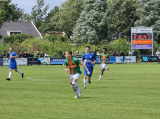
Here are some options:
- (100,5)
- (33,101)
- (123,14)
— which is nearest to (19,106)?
(33,101)

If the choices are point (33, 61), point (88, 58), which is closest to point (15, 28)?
point (33, 61)

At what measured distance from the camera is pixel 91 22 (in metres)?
71.8

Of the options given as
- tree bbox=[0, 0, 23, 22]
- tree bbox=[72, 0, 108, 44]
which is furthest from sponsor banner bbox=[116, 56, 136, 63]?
tree bbox=[0, 0, 23, 22]

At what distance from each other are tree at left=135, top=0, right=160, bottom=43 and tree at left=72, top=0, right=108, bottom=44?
793cm

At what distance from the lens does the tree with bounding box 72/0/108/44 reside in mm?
71812

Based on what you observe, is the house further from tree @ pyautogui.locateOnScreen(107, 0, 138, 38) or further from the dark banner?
the dark banner

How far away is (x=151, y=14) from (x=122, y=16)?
14794mm

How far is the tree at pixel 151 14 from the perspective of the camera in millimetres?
71025

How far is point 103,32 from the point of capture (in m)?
75.8

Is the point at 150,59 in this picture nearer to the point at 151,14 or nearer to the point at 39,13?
the point at 151,14

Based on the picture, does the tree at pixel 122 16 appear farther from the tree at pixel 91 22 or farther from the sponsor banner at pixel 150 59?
the sponsor banner at pixel 150 59

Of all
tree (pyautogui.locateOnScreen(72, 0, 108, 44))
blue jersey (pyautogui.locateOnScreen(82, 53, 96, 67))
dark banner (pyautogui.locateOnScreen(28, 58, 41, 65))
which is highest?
tree (pyautogui.locateOnScreen(72, 0, 108, 44))

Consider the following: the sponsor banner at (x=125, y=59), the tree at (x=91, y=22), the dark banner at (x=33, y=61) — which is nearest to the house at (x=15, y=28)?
the tree at (x=91, y=22)

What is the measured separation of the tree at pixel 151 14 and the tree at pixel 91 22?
7925 mm
